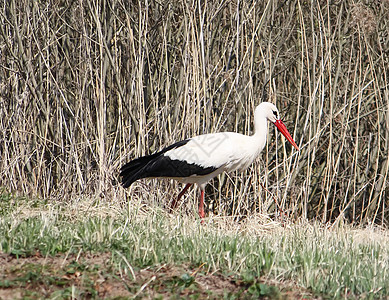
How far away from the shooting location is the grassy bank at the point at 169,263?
3162mm

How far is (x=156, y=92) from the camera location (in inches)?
245

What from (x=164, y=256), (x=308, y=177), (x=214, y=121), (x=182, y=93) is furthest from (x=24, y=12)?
(x=164, y=256)

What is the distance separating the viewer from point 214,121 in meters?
6.22

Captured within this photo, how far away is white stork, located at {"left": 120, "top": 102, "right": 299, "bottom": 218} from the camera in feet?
18.1

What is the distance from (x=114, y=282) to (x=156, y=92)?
129 inches

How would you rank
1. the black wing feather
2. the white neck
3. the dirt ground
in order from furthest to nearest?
1. the white neck
2. the black wing feather
3. the dirt ground

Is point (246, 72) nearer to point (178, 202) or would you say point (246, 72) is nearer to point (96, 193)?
point (178, 202)

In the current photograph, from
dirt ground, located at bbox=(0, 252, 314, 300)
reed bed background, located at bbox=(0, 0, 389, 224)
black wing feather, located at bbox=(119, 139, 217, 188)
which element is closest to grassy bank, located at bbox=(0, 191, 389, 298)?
dirt ground, located at bbox=(0, 252, 314, 300)

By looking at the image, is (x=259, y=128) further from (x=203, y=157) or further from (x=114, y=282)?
(x=114, y=282)

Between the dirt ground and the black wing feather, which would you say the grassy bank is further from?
the black wing feather

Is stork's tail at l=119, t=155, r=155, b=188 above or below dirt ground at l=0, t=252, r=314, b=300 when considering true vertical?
above

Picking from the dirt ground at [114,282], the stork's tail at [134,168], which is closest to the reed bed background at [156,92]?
the stork's tail at [134,168]

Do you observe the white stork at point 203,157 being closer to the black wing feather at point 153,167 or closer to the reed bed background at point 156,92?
the black wing feather at point 153,167

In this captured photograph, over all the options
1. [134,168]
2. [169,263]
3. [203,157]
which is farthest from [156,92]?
[169,263]
